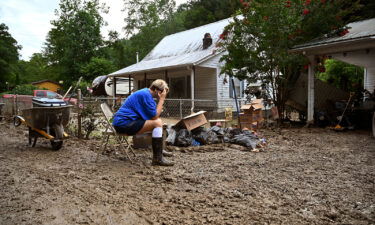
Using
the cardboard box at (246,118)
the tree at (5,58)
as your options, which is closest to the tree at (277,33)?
the cardboard box at (246,118)

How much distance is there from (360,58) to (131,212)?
9804 mm

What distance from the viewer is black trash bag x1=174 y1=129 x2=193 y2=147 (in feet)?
21.4

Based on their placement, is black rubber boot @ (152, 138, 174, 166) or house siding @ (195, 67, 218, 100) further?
house siding @ (195, 67, 218, 100)

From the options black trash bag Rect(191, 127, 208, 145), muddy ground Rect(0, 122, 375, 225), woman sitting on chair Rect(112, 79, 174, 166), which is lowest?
muddy ground Rect(0, 122, 375, 225)

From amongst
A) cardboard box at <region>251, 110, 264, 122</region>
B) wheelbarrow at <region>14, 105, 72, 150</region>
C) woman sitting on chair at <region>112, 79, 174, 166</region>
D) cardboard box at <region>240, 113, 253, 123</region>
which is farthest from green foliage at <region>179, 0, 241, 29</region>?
woman sitting on chair at <region>112, 79, 174, 166</region>

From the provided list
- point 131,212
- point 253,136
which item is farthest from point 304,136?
point 131,212

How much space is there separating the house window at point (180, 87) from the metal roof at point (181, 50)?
132 cm

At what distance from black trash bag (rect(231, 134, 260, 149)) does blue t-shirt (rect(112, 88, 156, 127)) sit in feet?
8.68

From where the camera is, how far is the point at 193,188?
3.50 meters

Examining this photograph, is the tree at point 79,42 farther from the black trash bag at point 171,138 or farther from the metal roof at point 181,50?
the black trash bag at point 171,138

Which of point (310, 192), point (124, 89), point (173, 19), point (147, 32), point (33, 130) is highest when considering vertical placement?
point (173, 19)

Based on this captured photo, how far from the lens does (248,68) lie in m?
10.6

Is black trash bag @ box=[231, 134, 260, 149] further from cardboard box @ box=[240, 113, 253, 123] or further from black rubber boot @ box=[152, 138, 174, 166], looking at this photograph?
black rubber boot @ box=[152, 138, 174, 166]

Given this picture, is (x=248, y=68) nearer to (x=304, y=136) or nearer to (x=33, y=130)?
(x=304, y=136)
